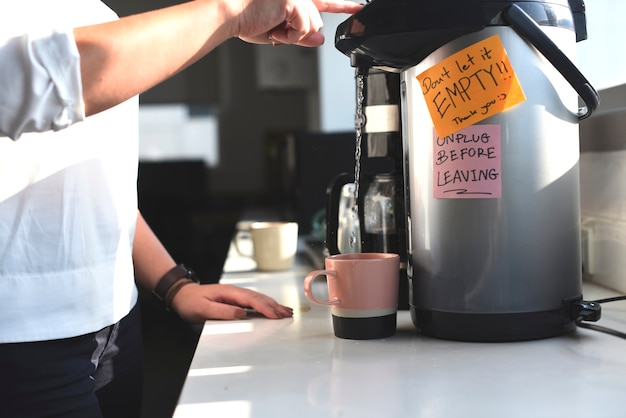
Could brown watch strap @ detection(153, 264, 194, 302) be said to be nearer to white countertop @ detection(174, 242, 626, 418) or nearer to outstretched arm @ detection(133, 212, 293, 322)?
outstretched arm @ detection(133, 212, 293, 322)

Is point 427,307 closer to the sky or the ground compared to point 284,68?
closer to the ground

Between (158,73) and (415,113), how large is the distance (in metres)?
0.29

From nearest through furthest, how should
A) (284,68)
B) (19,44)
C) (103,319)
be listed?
(19,44) < (103,319) < (284,68)

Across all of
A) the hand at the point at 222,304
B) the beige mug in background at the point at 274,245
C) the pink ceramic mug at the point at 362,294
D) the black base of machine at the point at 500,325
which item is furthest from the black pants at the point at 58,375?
the beige mug in background at the point at 274,245

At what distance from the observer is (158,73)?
0.68 m

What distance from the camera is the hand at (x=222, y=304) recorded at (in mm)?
959

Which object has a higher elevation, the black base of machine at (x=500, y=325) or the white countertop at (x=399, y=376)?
the black base of machine at (x=500, y=325)

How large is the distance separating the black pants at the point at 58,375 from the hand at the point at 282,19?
399 mm

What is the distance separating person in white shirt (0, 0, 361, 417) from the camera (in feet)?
Result: 2.05

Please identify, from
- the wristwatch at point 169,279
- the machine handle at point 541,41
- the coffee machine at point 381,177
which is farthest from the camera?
the wristwatch at point 169,279

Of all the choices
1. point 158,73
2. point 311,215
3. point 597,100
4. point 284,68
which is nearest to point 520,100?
point 597,100

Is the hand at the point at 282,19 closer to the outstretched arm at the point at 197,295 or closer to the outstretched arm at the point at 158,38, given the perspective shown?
→ the outstretched arm at the point at 158,38

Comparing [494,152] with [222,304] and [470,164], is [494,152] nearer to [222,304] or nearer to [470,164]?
[470,164]

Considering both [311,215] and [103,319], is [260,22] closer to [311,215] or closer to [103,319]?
[103,319]
